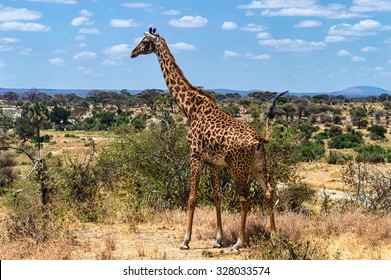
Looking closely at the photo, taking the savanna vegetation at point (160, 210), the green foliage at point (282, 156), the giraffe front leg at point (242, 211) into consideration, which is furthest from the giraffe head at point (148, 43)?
the green foliage at point (282, 156)

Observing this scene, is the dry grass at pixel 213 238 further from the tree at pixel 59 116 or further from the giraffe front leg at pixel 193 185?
the tree at pixel 59 116

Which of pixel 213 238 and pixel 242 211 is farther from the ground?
pixel 242 211

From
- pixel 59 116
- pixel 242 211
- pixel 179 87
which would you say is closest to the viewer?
pixel 242 211

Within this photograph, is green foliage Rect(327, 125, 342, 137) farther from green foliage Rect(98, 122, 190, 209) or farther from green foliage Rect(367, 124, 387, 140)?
green foliage Rect(98, 122, 190, 209)

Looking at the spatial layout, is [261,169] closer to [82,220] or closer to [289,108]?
[82,220]

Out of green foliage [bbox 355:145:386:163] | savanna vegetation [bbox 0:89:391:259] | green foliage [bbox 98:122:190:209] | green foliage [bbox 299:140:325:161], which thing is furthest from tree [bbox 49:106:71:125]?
green foliage [bbox 98:122:190:209]

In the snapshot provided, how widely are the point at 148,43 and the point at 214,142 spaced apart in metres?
2.27

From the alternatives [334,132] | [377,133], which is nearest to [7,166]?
[334,132]

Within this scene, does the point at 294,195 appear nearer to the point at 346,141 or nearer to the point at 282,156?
the point at 282,156

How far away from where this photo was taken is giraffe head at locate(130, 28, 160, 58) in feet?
31.1

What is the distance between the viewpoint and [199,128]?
8.70 meters

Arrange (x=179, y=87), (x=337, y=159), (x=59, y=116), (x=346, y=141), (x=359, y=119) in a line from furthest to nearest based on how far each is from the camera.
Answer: (x=59, y=116) → (x=359, y=119) → (x=346, y=141) → (x=337, y=159) → (x=179, y=87)

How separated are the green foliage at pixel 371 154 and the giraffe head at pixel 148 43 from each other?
2820cm

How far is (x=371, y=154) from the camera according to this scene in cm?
4047
